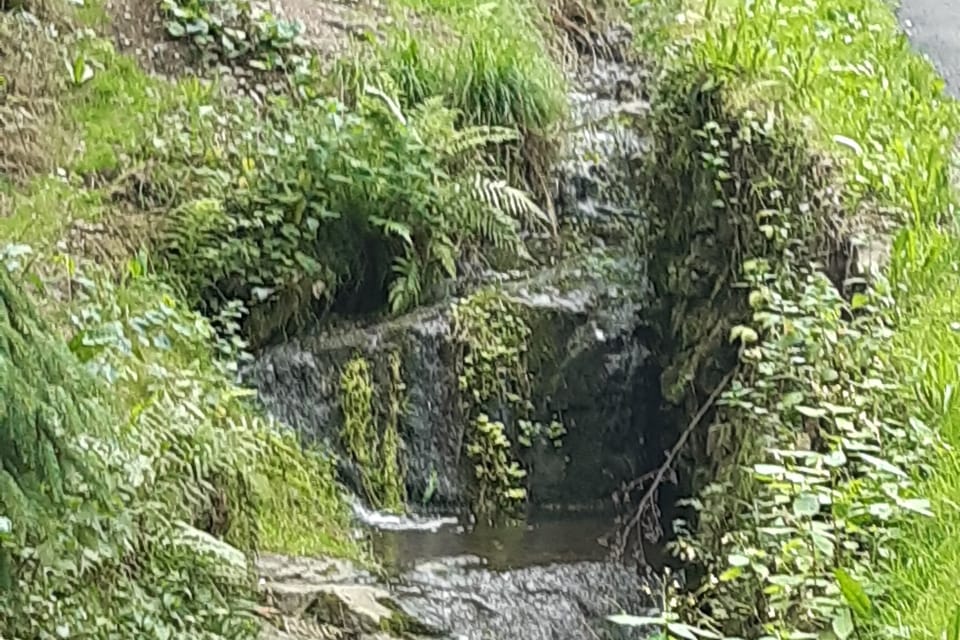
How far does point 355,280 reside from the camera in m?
7.07

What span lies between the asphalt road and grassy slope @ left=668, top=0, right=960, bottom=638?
203 millimetres

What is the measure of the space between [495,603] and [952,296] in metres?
2.37

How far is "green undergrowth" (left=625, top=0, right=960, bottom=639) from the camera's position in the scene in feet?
11.8

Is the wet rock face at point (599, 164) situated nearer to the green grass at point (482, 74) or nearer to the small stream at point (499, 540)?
the green grass at point (482, 74)

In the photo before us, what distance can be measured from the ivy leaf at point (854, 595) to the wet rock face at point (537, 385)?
11.9 ft

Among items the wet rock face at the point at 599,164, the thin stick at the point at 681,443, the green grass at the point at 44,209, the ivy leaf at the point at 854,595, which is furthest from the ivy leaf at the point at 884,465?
the wet rock face at the point at 599,164

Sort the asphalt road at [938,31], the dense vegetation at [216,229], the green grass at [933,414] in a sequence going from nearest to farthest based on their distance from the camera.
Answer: the green grass at [933,414] → the dense vegetation at [216,229] → the asphalt road at [938,31]

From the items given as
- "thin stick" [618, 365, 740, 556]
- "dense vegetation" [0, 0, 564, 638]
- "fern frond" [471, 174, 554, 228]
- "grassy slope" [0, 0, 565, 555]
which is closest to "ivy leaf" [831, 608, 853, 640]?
"dense vegetation" [0, 0, 564, 638]

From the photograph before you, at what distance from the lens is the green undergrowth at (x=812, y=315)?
3586 mm

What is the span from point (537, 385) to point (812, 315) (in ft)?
7.84

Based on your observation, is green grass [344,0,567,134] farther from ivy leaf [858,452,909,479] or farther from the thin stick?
ivy leaf [858,452,909,479]

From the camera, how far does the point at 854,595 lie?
11.0ft

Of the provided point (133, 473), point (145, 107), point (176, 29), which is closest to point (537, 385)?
point (145, 107)

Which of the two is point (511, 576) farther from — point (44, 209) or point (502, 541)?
point (44, 209)
